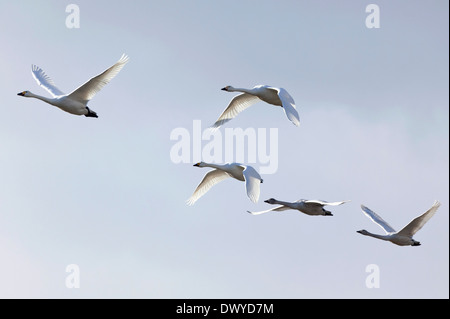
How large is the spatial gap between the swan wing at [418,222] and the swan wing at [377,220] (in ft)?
2.79

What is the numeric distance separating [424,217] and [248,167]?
6086 mm

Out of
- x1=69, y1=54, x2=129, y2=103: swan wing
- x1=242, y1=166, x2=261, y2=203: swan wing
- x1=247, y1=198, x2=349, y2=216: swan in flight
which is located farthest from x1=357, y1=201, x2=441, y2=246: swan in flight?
x1=69, y1=54, x2=129, y2=103: swan wing

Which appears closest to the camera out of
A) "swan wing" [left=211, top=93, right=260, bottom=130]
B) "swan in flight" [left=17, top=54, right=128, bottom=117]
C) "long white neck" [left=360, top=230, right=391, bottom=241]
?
"swan in flight" [left=17, top=54, right=128, bottom=117]

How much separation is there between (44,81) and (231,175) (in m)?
8.04

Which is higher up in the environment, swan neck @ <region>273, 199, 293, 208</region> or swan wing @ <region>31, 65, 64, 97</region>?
swan wing @ <region>31, 65, 64, 97</region>

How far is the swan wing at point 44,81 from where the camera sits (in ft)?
109

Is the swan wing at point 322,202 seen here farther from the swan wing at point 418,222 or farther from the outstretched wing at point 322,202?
the swan wing at point 418,222

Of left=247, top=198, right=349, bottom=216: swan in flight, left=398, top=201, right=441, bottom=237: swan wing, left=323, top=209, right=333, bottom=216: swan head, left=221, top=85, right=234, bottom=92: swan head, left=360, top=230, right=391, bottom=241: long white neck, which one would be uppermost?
left=221, top=85, right=234, bottom=92: swan head

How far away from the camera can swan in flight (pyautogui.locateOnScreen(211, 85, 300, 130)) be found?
29828 mm

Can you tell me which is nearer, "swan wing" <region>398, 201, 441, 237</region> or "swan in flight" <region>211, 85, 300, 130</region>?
"swan wing" <region>398, 201, 441, 237</region>

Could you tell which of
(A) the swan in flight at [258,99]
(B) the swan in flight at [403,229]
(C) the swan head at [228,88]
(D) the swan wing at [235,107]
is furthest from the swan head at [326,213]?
(C) the swan head at [228,88]

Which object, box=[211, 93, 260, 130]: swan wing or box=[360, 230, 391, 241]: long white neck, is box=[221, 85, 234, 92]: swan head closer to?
box=[211, 93, 260, 130]: swan wing

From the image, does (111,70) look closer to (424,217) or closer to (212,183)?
(212,183)

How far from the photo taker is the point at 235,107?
118ft
